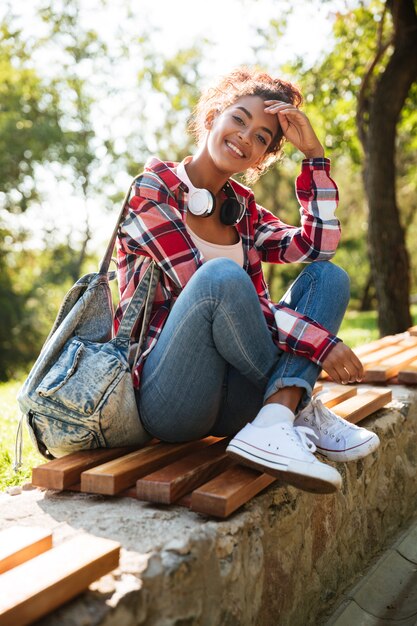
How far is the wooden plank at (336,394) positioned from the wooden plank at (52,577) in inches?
62.3

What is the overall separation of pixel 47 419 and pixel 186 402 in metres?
0.42

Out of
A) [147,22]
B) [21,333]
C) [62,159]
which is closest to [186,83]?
[147,22]

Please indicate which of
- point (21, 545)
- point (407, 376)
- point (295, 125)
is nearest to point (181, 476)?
point (21, 545)

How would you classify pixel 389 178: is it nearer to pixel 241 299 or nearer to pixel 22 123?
pixel 241 299

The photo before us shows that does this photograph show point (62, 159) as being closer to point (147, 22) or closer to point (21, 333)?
point (147, 22)

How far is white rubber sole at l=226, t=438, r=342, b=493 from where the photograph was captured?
5.67 ft

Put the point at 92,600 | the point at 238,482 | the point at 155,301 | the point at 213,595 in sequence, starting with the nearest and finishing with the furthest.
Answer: the point at 92,600, the point at 213,595, the point at 238,482, the point at 155,301

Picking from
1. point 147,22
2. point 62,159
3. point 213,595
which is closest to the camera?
point 213,595

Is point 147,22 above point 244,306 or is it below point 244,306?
above

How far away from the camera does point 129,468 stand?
1841 mm

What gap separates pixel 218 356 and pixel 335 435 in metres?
0.50

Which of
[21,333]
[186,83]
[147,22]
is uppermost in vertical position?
[147,22]

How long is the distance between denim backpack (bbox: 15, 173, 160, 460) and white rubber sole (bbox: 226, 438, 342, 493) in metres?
0.40

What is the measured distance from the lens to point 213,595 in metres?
1.53
